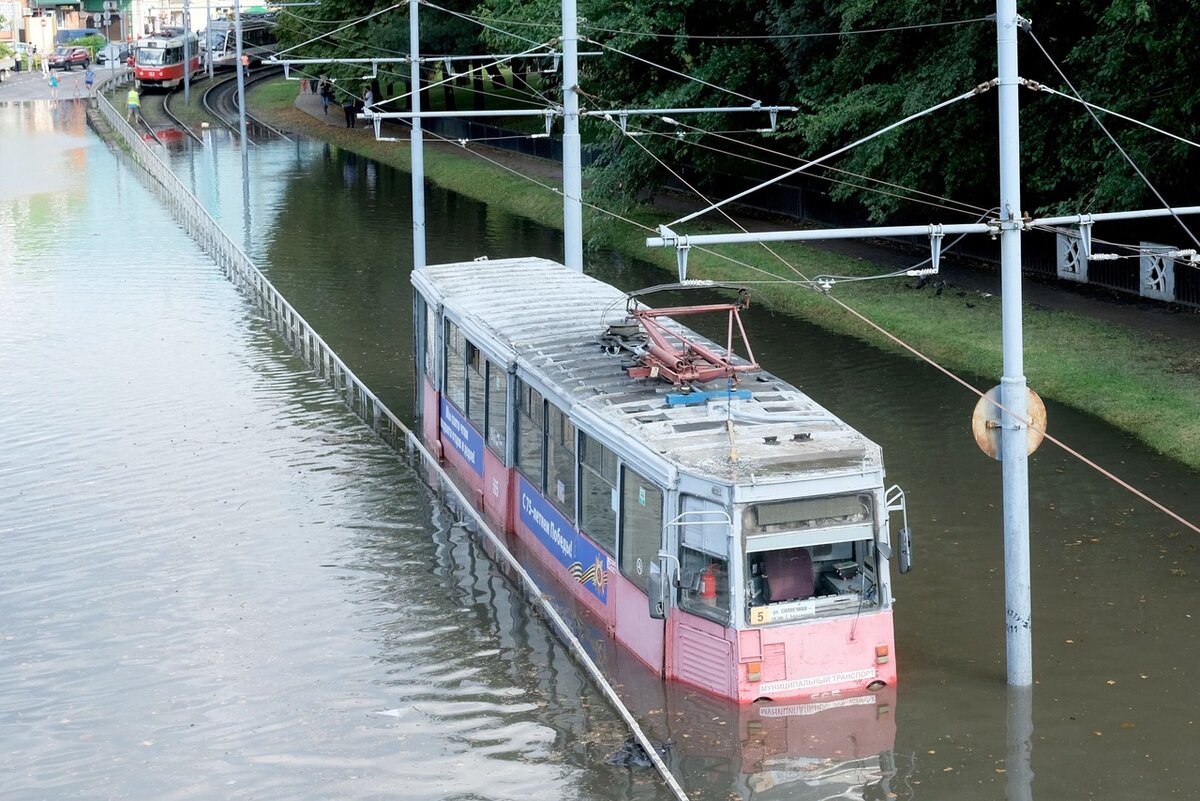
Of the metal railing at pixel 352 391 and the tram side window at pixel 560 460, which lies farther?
the tram side window at pixel 560 460

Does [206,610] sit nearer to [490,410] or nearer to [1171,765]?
[490,410]

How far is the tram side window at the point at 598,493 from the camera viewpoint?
51.8 ft

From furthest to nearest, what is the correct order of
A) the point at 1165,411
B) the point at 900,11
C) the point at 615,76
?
1. the point at 615,76
2. the point at 900,11
3. the point at 1165,411

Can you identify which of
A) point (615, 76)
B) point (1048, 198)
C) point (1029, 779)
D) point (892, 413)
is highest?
point (615, 76)

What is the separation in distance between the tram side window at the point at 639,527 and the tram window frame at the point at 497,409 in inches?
167

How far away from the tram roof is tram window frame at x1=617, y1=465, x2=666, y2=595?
0.41 meters

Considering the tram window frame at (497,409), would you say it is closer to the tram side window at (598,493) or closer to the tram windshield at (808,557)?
the tram side window at (598,493)

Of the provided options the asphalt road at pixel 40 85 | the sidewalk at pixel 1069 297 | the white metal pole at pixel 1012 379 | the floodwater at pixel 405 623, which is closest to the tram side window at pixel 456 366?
the floodwater at pixel 405 623

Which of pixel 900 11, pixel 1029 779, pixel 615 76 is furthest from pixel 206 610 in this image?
pixel 615 76

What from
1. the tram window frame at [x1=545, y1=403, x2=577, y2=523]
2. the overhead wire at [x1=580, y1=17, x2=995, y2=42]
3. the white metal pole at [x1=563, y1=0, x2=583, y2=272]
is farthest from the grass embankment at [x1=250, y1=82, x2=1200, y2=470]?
the tram window frame at [x1=545, y1=403, x2=577, y2=523]

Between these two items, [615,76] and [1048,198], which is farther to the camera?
[615,76]

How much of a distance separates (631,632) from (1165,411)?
39.0 feet

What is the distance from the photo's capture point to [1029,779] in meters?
13.6

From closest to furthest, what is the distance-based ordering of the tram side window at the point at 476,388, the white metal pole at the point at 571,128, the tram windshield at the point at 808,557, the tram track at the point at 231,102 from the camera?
the tram windshield at the point at 808,557, the tram side window at the point at 476,388, the white metal pole at the point at 571,128, the tram track at the point at 231,102
